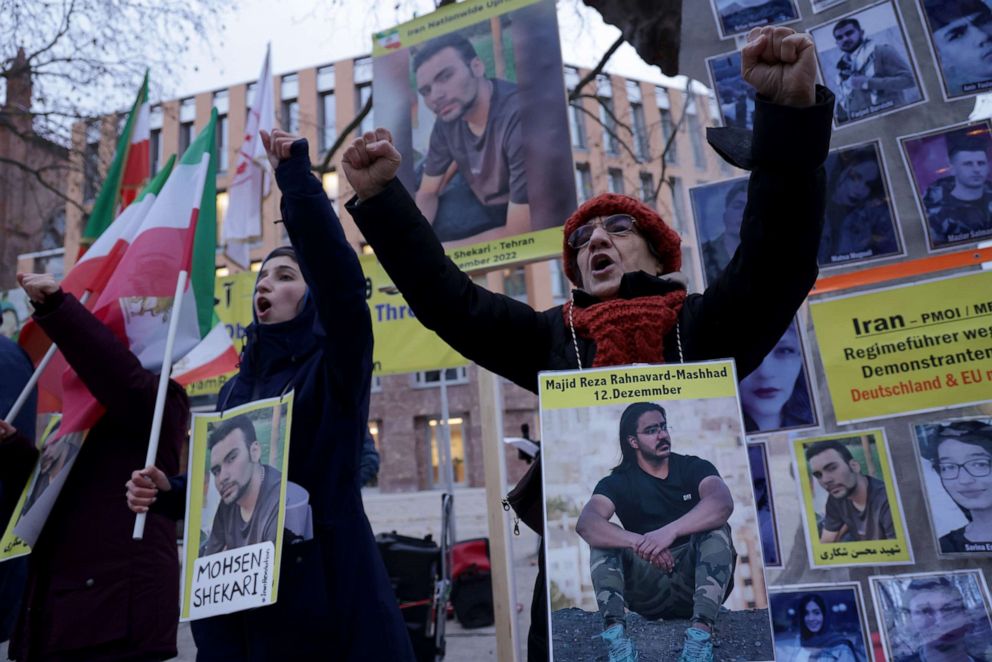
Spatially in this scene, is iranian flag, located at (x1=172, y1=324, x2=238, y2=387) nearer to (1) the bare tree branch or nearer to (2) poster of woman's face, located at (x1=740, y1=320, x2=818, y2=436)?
(2) poster of woman's face, located at (x1=740, y1=320, x2=818, y2=436)

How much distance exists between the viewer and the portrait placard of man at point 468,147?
141 inches

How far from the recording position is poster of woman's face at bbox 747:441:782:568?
231 centimetres

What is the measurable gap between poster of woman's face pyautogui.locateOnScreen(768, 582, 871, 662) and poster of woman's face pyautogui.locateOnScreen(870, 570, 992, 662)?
66mm

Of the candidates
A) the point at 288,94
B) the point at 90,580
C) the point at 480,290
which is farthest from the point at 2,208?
the point at 480,290

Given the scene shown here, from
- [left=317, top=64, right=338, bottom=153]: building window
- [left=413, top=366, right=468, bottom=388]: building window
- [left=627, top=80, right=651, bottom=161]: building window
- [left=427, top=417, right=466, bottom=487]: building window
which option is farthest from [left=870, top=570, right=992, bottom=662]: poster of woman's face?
[left=317, top=64, right=338, bottom=153]: building window

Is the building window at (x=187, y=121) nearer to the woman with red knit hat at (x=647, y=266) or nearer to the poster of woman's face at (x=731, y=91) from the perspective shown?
the poster of woman's face at (x=731, y=91)

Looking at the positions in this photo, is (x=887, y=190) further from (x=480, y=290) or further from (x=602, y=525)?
(x=602, y=525)

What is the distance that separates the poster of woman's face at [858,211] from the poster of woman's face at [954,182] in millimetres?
100

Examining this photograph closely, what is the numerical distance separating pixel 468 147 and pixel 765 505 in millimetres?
2354

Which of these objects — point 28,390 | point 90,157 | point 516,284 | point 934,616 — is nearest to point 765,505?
point 934,616

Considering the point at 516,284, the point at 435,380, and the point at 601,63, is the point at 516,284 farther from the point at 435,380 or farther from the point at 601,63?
the point at 601,63

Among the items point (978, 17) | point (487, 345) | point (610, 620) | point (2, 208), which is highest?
point (2, 208)

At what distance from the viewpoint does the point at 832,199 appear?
2.36 m

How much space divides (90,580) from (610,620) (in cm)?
186
